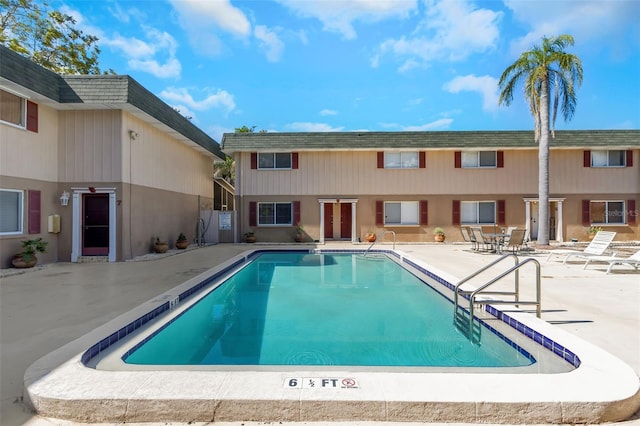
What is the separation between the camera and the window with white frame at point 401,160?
15969 millimetres

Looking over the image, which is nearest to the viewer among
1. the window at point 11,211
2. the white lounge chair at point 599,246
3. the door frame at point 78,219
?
the window at point 11,211

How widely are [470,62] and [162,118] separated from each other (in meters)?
14.0

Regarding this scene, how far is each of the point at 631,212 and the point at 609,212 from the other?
867 millimetres

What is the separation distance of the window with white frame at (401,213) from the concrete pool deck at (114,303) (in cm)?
730

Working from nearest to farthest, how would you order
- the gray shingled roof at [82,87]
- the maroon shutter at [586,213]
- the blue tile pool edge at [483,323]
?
1. the blue tile pool edge at [483,323]
2. the gray shingled roof at [82,87]
3. the maroon shutter at [586,213]

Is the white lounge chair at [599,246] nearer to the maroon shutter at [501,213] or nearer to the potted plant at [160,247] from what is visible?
the maroon shutter at [501,213]

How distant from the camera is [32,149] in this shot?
8852 millimetres

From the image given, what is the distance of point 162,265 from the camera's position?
8.88m

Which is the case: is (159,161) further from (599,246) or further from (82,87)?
(599,246)

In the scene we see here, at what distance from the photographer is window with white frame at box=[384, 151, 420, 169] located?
15969 mm

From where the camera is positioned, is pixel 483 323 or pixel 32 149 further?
pixel 32 149

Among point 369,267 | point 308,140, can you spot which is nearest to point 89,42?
point 308,140

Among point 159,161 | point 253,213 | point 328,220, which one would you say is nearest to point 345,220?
point 328,220

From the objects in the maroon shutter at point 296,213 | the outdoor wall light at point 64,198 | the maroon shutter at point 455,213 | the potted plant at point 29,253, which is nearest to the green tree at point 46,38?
the outdoor wall light at point 64,198
